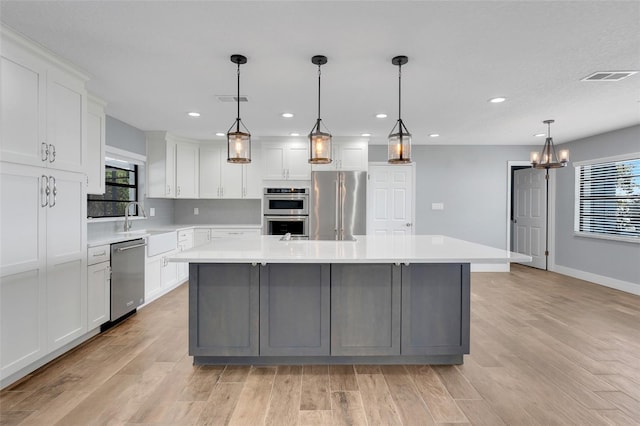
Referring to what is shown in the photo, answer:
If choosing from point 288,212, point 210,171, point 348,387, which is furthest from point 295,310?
point 210,171

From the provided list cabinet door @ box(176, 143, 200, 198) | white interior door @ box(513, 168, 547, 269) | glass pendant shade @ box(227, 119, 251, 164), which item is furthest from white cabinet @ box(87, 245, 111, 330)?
white interior door @ box(513, 168, 547, 269)

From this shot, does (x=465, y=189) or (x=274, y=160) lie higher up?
(x=274, y=160)

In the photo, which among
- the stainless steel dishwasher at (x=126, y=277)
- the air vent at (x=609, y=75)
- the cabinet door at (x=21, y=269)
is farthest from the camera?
the stainless steel dishwasher at (x=126, y=277)

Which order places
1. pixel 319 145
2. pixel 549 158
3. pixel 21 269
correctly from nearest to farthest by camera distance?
pixel 21 269
pixel 319 145
pixel 549 158

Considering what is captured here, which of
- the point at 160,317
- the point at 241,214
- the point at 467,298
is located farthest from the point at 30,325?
the point at 241,214

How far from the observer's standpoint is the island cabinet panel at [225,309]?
101 inches

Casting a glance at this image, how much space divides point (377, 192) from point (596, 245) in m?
3.56

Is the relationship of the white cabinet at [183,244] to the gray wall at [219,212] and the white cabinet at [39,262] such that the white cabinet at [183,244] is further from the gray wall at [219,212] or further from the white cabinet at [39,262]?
the white cabinet at [39,262]

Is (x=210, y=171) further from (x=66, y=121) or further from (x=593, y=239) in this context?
(x=593, y=239)

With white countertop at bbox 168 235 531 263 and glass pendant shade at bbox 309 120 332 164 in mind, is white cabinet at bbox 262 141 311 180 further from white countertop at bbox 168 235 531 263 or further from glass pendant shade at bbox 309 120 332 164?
glass pendant shade at bbox 309 120 332 164

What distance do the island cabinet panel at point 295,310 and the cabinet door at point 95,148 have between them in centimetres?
236

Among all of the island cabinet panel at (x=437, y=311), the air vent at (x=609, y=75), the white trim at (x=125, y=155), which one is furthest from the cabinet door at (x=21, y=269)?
the air vent at (x=609, y=75)

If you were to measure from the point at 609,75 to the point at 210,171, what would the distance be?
5.29 meters

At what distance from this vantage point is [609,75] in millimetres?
2912
